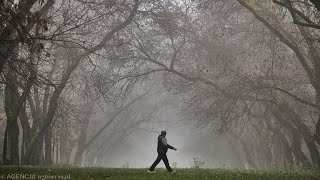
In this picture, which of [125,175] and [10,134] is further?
[10,134]

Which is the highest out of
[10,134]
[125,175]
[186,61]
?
[186,61]

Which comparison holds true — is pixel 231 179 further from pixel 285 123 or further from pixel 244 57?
pixel 244 57

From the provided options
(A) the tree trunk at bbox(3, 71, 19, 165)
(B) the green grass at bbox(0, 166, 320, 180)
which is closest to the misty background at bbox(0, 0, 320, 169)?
(A) the tree trunk at bbox(3, 71, 19, 165)

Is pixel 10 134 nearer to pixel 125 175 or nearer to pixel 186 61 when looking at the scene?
pixel 125 175

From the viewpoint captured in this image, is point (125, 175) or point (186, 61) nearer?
point (125, 175)

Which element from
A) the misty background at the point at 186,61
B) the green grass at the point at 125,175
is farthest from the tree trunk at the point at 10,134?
the green grass at the point at 125,175

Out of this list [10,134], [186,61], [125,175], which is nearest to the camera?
[125,175]

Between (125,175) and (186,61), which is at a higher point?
(186,61)

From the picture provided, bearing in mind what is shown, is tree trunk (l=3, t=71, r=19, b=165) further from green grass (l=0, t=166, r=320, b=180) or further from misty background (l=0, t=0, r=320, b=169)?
green grass (l=0, t=166, r=320, b=180)

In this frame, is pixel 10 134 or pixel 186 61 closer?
pixel 10 134

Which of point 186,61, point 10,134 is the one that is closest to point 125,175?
point 10,134

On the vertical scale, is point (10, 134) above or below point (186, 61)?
below

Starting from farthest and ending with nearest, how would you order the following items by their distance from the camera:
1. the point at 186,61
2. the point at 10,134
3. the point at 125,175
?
the point at 186,61
the point at 10,134
the point at 125,175

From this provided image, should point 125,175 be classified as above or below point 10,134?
below
